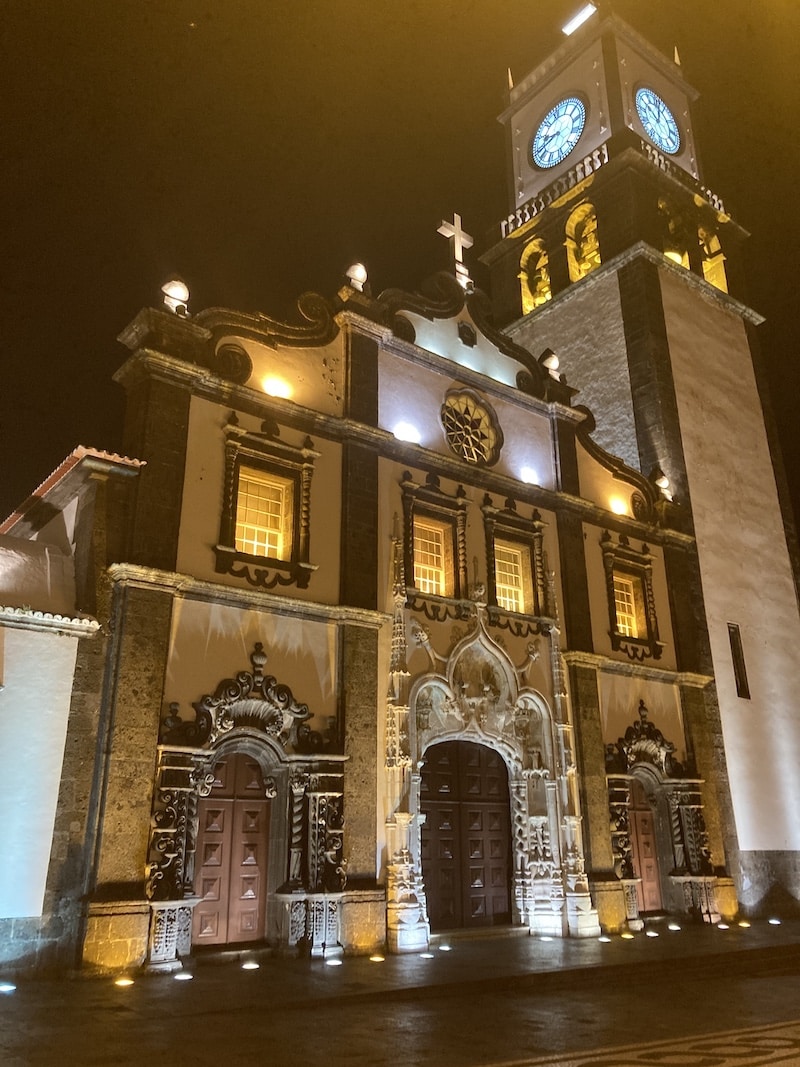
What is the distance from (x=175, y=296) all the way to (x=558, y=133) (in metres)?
22.7

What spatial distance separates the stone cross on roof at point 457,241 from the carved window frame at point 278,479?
7.35 meters

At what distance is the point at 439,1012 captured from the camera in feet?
30.2

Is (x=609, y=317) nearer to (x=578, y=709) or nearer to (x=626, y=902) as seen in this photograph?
(x=578, y=709)

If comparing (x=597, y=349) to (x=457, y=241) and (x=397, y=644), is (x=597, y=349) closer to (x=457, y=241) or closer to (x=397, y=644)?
(x=457, y=241)

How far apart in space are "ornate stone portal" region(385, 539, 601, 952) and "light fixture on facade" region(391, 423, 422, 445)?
268cm

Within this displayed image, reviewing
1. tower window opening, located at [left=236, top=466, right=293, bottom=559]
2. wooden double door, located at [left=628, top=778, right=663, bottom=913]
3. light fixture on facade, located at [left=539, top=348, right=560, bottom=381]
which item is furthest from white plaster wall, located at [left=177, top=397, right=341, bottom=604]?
wooden double door, located at [left=628, top=778, right=663, bottom=913]

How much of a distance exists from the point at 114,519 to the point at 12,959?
6.40m

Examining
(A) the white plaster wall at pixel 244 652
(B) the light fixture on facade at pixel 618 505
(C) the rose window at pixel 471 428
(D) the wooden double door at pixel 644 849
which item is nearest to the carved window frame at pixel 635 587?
(B) the light fixture on facade at pixel 618 505

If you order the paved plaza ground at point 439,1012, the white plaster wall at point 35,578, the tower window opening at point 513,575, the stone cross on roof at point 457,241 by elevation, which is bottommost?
the paved plaza ground at point 439,1012

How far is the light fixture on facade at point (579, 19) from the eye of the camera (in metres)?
32.1

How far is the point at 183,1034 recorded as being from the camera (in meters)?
7.89

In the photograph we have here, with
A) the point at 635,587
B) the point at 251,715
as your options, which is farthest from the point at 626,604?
the point at 251,715

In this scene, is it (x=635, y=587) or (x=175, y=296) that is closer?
(x=175, y=296)

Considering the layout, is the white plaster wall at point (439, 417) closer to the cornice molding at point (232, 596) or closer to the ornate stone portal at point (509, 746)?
the ornate stone portal at point (509, 746)
